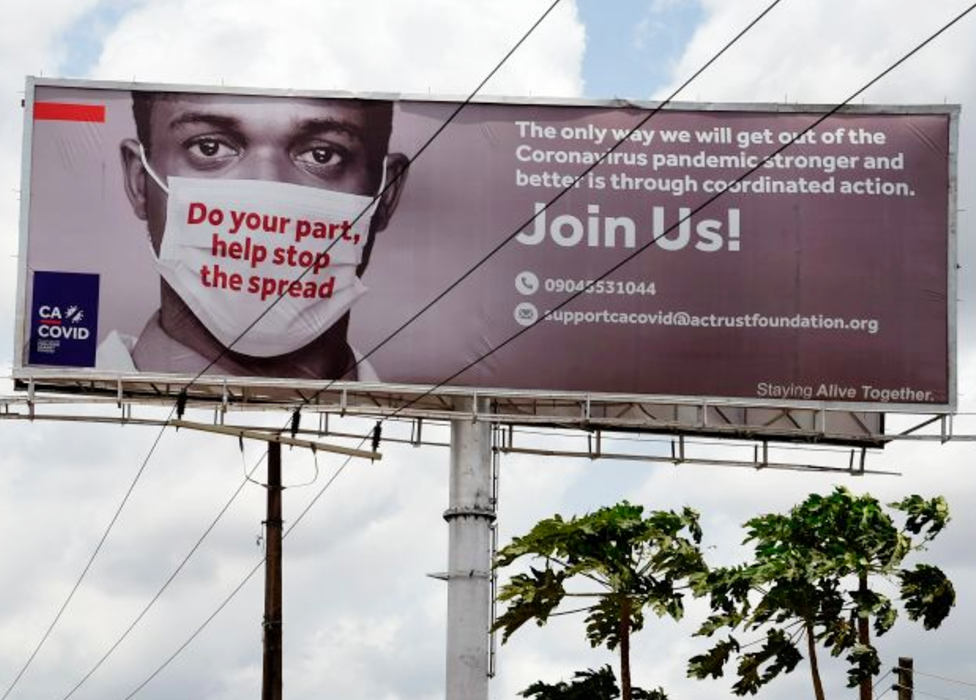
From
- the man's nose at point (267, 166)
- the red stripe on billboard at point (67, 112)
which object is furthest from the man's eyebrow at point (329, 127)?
the red stripe on billboard at point (67, 112)

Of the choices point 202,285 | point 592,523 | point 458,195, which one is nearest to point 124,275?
point 202,285

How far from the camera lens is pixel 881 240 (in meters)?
35.9

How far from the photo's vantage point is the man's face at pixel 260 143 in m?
35.8

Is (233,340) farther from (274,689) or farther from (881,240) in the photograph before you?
(881,240)

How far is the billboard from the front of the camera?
1391 inches

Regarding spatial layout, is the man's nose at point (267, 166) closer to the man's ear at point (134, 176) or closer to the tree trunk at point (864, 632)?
the man's ear at point (134, 176)

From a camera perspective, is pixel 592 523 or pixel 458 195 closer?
pixel 592 523

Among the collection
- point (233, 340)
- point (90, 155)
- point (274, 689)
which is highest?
point (90, 155)

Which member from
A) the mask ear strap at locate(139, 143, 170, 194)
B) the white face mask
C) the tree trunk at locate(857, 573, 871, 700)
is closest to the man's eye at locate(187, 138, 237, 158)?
the white face mask

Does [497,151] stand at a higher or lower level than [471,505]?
higher

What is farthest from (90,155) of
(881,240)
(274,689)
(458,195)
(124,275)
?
(881,240)

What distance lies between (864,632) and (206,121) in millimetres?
10915

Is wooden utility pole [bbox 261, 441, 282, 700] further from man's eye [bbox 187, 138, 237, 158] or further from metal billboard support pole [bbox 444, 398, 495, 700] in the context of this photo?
man's eye [bbox 187, 138, 237, 158]

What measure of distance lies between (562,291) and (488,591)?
3929 mm
